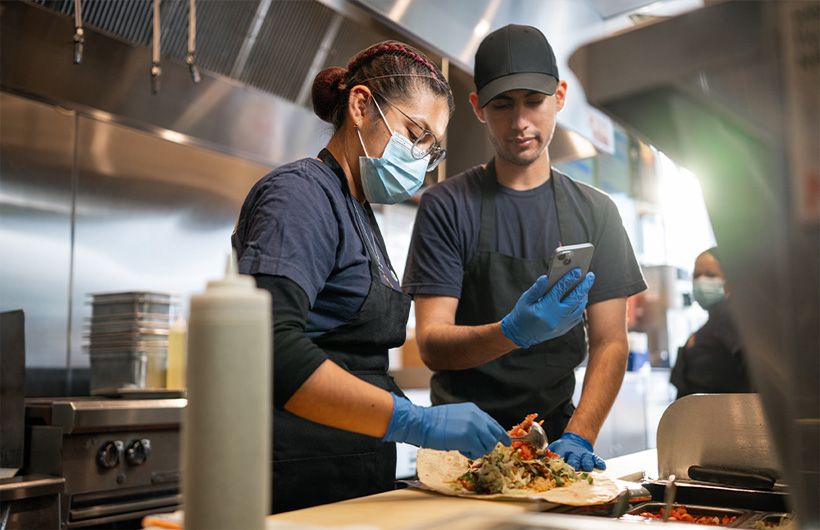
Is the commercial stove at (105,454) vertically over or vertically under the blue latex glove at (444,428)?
under

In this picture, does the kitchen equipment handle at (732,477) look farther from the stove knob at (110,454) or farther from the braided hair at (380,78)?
the stove knob at (110,454)

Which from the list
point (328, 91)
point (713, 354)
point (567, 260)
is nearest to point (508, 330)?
point (567, 260)

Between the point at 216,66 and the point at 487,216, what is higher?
the point at 216,66

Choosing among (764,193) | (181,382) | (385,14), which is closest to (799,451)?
(764,193)

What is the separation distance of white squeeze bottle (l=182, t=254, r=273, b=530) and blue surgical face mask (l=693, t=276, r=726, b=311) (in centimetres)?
368

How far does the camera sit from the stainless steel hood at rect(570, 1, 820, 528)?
77cm

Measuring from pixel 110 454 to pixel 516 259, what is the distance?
160cm

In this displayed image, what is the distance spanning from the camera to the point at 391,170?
5.21 ft

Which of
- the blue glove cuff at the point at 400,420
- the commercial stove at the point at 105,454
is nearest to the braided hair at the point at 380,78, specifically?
the blue glove cuff at the point at 400,420

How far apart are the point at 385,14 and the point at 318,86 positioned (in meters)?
1.21

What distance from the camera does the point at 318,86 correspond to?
5.43 ft

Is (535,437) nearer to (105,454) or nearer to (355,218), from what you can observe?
(355,218)

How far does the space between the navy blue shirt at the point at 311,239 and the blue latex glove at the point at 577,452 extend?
1.86ft

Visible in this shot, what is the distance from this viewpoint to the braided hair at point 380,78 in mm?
1572
